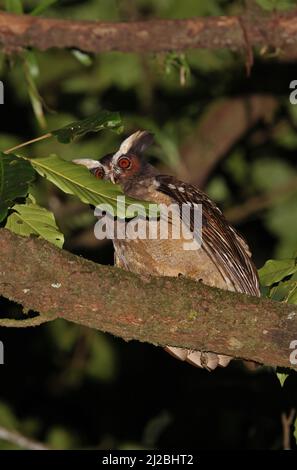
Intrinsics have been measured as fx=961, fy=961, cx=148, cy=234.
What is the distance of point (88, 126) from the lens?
12.5ft

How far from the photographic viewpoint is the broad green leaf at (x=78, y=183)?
12.3ft

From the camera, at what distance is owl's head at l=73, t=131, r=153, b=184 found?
224 inches

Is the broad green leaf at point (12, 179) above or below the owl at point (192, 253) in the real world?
above

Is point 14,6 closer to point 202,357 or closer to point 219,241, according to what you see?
point 219,241

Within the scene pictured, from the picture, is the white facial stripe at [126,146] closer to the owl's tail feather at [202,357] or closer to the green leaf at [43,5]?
the green leaf at [43,5]

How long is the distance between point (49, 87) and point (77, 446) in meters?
3.36

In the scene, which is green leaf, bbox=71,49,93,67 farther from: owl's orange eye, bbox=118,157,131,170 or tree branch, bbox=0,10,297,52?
owl's orange eye, bbox=118,157,131,170

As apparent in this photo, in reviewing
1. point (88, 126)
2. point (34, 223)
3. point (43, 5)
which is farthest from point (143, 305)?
point (43, 5)

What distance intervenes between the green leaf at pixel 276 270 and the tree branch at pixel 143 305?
456 millimetres

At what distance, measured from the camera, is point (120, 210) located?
374cm

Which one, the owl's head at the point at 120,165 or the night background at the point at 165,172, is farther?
the night background at the point at 165,172

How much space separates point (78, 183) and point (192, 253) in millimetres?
1622

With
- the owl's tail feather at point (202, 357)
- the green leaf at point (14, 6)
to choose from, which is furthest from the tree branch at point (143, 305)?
the green leaf at point (14, 6)

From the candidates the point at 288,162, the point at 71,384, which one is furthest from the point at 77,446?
the point at 288,162
